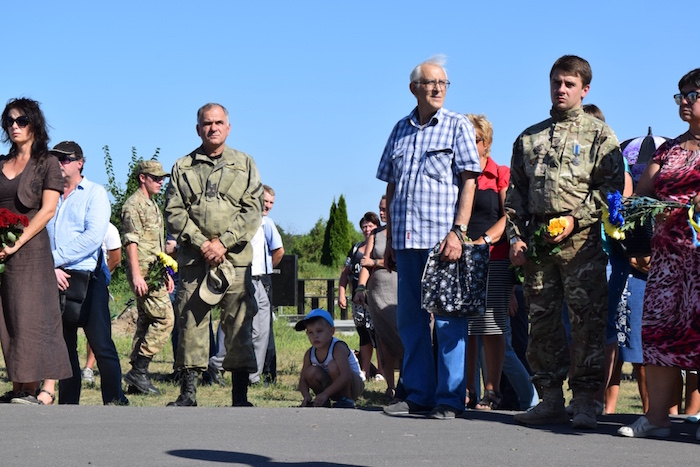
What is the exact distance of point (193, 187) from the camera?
862 centimetres

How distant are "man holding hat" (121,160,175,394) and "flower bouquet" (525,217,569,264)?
5677 millimetres

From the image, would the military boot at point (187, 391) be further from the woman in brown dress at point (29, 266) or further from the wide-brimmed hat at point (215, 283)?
the woman in brown dress at point (29, 266)

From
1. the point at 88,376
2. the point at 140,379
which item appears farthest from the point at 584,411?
the point at 88,376

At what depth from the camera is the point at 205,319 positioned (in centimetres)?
869

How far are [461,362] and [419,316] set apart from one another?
426 millimetres

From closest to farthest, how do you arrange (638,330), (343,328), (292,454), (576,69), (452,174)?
(292,454), (576,69), (452,174), (638,330), (343,328)

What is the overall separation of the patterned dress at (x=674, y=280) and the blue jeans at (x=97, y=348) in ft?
14.9

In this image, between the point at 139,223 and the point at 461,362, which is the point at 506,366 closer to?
the point at 461,362

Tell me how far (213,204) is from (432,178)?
1932 millimetres

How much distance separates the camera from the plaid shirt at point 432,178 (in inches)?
292

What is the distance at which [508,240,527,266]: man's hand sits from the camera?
712 centimetres

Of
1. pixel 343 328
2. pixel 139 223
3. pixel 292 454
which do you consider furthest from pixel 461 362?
pixel 343 328

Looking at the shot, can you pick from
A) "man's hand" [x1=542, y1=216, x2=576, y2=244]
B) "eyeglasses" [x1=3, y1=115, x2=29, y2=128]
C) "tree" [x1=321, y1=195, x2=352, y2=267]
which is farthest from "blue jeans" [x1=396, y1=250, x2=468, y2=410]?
"tree" [x1=321, y1=195, x2=352, y2=267]

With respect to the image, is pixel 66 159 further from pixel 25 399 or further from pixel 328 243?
pixel 328 243
